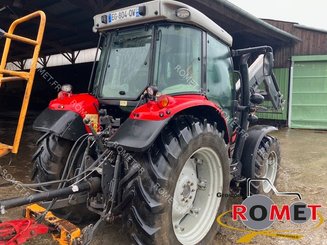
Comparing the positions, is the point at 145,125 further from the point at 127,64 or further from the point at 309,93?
the point at 309,93

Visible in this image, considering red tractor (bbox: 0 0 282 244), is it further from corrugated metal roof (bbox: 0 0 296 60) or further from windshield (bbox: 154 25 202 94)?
corrugated metal roof (bbox: 0 0 296 60)

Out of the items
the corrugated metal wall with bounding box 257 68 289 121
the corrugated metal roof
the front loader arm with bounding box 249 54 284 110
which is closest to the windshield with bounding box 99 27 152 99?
the front loader arm with bounding box 249 54 284 110

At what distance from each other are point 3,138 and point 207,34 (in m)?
8.13

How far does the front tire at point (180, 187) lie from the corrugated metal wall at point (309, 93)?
981 cm

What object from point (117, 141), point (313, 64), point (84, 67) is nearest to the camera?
point (117, 141)

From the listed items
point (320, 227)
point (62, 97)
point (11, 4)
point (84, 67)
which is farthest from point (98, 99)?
point (84, 67)

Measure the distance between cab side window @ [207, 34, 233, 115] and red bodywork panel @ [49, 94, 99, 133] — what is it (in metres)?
1.16

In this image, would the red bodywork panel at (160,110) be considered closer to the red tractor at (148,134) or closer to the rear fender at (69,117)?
the red tractor at (148,134)

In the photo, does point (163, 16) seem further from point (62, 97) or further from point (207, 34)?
point (62, 97)

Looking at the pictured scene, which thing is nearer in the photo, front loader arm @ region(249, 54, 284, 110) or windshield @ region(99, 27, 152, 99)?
windshield @ region(99, 27, 152, 99)

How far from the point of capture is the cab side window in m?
3.11

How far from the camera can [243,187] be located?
359cm

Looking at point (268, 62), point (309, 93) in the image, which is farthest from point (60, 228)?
point (309, 93)

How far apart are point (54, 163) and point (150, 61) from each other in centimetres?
130
